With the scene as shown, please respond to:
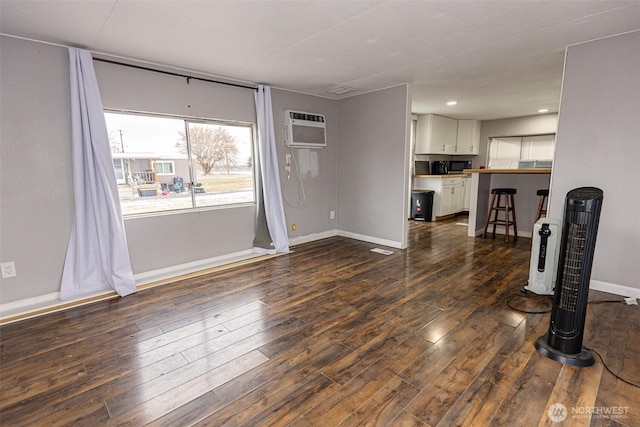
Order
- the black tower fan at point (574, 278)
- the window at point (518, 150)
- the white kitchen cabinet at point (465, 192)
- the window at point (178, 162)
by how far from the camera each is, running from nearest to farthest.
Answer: the black tower fan at point (574, 278) → the window at point (178, 162) → the window at point (518, 150) → the white kitchen cabinet at point (465, 192)

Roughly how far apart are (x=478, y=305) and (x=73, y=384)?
2985mm

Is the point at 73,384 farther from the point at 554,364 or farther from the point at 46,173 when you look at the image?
the point at 554,364

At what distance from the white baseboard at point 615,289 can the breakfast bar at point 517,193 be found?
2.24 meters

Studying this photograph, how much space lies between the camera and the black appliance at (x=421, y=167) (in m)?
7.18

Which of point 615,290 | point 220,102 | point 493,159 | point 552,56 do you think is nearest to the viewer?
point 615,290

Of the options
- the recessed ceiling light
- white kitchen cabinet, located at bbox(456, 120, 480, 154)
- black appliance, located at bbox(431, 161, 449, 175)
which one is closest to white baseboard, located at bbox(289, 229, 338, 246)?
the recessed ceiling light

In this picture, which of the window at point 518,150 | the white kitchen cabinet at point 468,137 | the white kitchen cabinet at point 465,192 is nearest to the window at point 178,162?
the white kitchen cabinet at point 465,192

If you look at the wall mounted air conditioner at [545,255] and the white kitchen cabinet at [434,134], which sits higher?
the white kitchen cabinet at [434,134]

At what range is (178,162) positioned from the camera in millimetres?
3574

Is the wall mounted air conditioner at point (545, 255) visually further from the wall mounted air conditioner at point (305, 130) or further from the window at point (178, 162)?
the window at point (178, 162)

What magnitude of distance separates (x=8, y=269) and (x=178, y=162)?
1759 mm

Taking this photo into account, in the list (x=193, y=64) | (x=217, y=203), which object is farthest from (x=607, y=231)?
(x=193, y=64)

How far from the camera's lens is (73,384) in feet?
5.85

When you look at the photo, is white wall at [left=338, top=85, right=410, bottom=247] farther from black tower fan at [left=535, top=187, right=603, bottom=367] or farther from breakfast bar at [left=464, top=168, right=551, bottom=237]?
black tower fan at [left=535, top=187, right=603, bottom=367]
